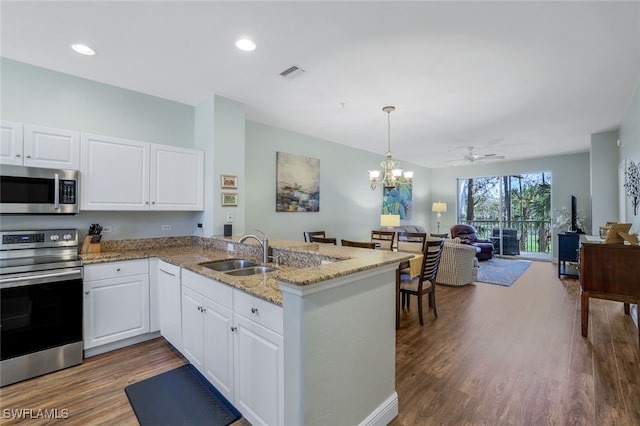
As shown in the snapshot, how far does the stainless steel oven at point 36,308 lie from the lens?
2.20m

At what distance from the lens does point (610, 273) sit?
296cm

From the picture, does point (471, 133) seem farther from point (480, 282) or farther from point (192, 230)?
point (192, 230)

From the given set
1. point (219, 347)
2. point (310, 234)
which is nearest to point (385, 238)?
point (310, 234)

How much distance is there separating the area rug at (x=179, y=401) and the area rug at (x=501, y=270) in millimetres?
5145

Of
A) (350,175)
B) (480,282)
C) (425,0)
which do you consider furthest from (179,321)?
(480,282)

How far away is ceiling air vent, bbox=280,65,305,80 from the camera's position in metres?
2.89

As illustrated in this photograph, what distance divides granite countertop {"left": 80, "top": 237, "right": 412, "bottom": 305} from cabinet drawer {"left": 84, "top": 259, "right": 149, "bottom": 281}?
0.05 meters

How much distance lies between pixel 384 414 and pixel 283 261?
1.34 m

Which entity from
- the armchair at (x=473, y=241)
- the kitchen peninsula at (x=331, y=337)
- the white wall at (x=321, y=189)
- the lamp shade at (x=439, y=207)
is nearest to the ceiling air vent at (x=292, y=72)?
the white wall at (x=321, y=189)

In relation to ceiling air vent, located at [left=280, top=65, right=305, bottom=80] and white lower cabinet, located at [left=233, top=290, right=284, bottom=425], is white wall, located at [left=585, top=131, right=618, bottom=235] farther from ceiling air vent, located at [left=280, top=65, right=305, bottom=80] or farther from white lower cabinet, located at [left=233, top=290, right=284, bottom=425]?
white lower cabinet, located at [left=233, top=290, right=284, bottom=425]

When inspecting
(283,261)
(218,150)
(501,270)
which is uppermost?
(218,150)

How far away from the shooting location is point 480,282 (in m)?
5.43

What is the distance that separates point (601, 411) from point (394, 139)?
476 centimetres

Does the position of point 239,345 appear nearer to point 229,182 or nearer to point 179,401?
point 179,401
